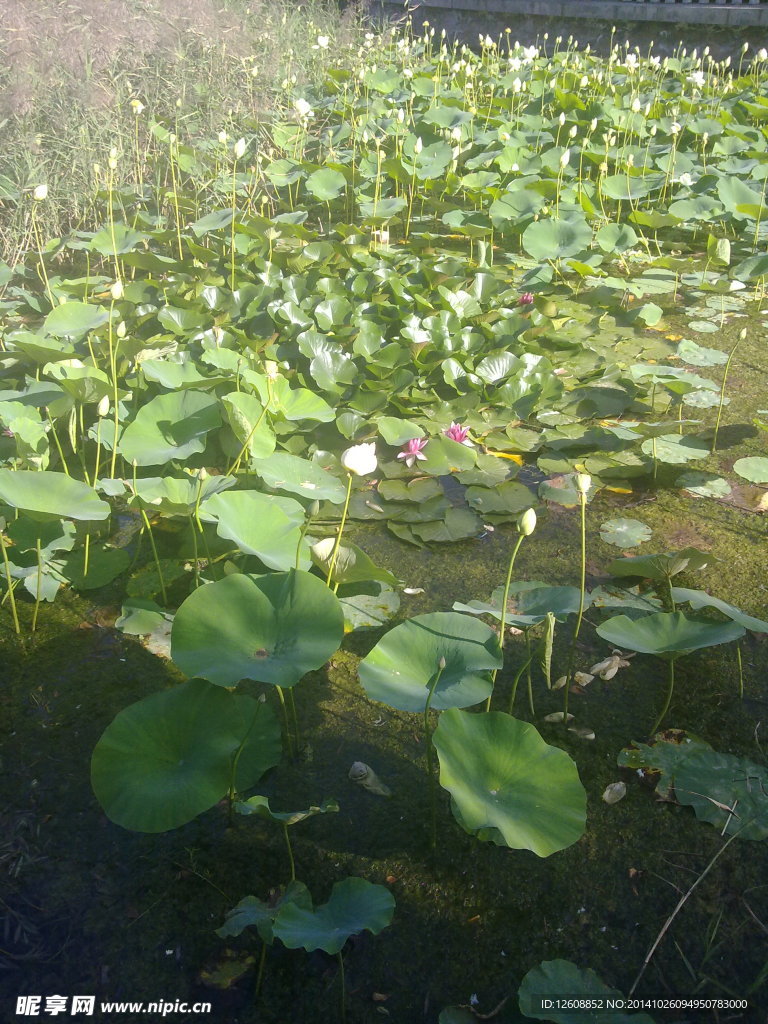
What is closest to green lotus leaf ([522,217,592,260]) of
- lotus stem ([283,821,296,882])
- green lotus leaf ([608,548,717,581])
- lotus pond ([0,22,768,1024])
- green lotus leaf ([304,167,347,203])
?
lotus pond ([0,22,768,1024])

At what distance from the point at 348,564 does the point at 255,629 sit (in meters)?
0.31

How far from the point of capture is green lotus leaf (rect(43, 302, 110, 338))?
2.31m

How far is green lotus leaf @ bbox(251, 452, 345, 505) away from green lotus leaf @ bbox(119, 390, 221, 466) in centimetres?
15

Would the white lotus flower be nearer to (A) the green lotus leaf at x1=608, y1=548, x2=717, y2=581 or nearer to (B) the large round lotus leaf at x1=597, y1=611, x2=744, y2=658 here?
(B) the large round lotus leaf at x1=597, y1=611, x2=744, y2=658

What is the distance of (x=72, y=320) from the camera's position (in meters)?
2.33

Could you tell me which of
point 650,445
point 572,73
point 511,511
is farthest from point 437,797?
point 572,73

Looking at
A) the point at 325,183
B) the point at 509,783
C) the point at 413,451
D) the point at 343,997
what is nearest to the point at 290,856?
the point at 343,997

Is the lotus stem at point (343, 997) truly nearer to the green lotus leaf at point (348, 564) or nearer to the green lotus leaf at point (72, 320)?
the green lotus leaf at point (348, 564)

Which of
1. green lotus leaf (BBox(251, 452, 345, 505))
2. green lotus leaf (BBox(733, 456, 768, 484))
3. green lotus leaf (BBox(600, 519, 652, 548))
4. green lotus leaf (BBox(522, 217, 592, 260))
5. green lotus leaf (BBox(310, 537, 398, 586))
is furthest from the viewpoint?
green lotus leaf (BBox(522, 217, 592, 260))

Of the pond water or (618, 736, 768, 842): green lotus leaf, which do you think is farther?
(618, 736, 768, 842): green lotus leaf

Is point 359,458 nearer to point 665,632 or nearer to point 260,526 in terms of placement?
point 260,526

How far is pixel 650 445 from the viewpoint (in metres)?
2.21

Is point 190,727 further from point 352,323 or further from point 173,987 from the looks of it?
point 352,323

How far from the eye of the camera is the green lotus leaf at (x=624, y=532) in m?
1.92
